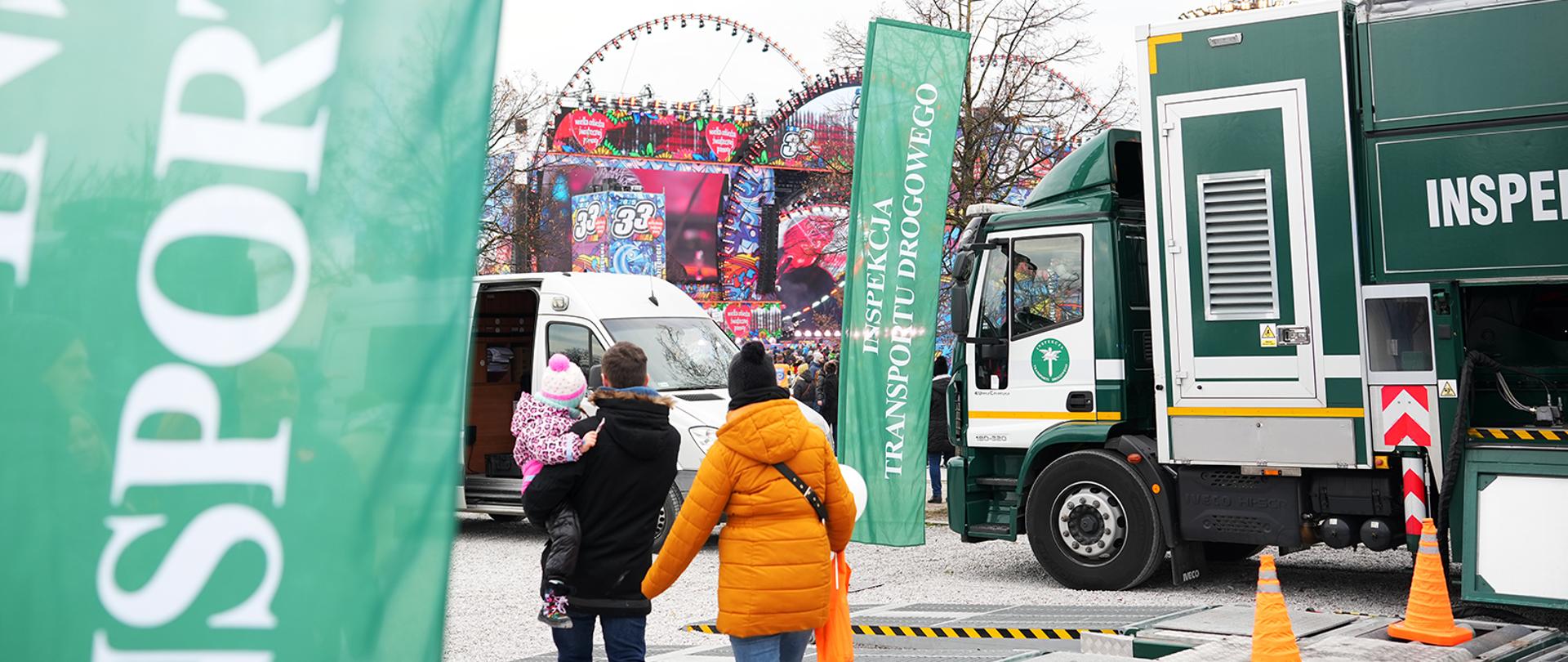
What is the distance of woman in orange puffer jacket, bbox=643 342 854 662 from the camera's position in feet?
16.8

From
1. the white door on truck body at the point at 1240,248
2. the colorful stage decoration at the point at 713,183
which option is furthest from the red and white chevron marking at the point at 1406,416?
the colorful stage decoration at the point at 713,183

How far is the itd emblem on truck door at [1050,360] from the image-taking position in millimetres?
11023

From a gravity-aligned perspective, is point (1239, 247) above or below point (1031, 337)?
above

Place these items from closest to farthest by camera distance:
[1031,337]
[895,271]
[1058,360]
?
[1058,360] → [1031,337] → [895,271]

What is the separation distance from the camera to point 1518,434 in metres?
8.87

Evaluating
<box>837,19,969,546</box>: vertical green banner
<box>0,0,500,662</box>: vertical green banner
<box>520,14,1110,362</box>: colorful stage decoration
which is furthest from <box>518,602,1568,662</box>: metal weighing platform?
<box>520,14,1110,362</box>: colorful stage decoration

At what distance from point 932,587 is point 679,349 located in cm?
400

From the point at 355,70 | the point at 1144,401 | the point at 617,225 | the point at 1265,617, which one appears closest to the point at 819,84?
the point at 617,225

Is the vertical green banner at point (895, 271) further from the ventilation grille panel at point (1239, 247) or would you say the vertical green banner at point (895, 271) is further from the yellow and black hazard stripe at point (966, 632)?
the yellow and black hazard stripe at point (966, 632)

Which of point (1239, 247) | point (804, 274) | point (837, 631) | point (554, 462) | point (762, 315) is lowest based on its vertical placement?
point (837, 631)

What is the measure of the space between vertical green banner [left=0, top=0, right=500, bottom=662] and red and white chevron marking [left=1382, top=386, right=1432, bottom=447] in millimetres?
8503

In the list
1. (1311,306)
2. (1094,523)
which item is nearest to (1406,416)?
(1311,306)

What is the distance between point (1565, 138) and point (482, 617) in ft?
24.0

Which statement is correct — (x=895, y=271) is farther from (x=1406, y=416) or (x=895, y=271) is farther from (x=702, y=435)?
(x=1406, y=416)
